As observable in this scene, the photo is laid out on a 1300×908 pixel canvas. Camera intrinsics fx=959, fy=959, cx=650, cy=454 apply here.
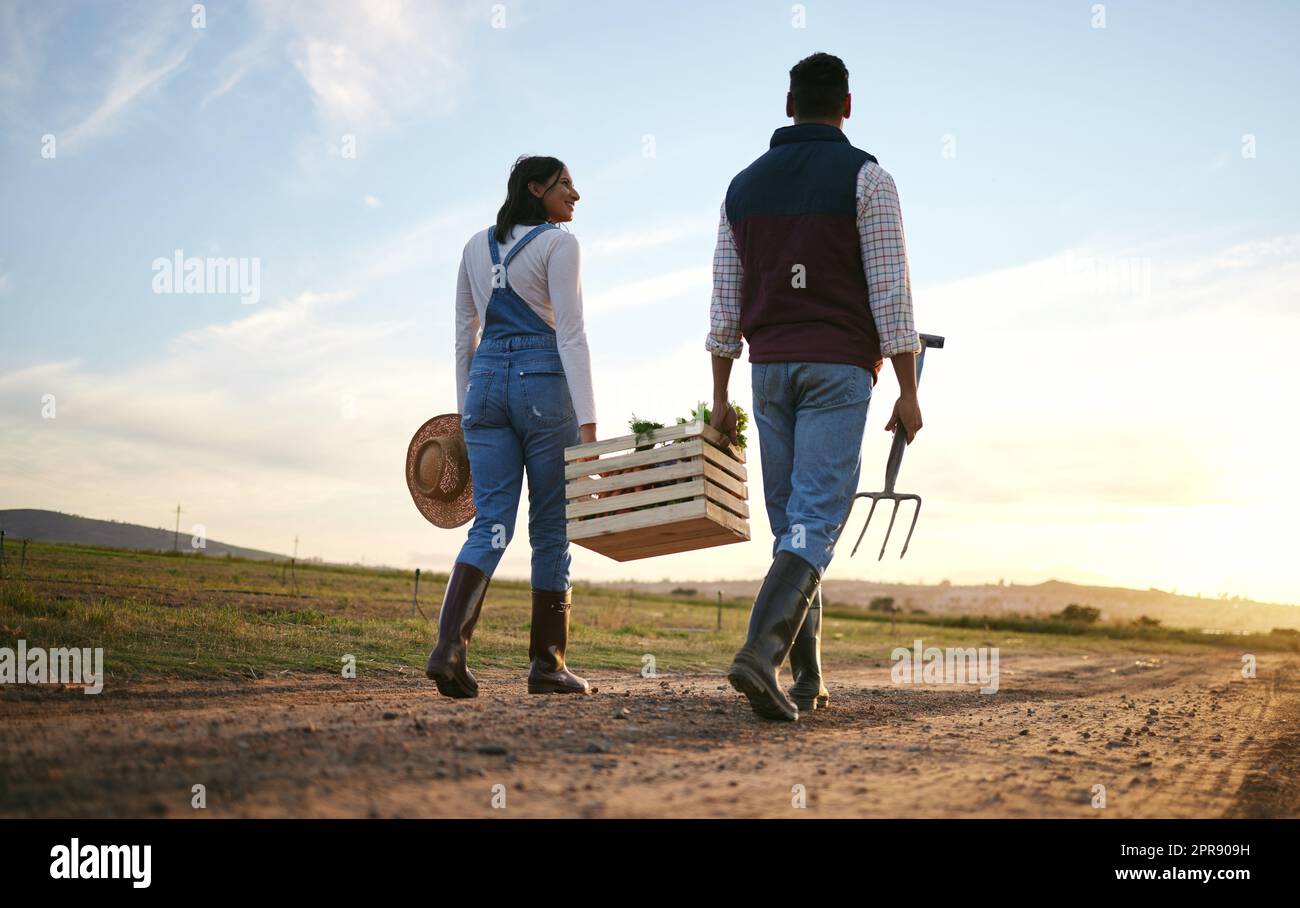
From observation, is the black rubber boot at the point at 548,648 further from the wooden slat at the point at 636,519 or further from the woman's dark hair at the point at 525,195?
the woman's dark hair at the point at 525,195

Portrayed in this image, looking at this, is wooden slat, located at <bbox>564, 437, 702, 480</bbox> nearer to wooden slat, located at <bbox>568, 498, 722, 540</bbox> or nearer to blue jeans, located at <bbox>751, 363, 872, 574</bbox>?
wooden slat, located at <bbox>568, 498, 722, 540</bbox>

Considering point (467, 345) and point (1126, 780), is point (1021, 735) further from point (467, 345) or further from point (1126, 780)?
point (467, 345)

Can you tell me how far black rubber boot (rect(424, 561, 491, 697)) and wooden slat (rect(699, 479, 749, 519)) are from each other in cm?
136

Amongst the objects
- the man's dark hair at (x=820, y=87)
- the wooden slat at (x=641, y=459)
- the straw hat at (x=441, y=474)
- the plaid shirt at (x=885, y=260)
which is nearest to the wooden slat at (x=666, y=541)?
the wooden slat at (x=641, y=459)

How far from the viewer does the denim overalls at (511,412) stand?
5.55 m

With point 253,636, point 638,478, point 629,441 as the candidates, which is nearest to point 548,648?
point 638,478

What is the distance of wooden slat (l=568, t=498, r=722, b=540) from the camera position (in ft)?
16.6

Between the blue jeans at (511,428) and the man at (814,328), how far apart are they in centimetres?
126

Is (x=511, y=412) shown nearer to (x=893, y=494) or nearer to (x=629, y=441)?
(x=629, y=441)

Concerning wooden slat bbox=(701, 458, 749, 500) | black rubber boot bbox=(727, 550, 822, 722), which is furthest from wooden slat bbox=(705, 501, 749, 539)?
black rubber boot bbox=(727, 550, 822, 722)

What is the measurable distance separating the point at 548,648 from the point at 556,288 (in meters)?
2.13

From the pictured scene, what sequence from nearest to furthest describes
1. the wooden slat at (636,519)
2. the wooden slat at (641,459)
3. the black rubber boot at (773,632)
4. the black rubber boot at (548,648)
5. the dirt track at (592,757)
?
the dirt track at (592,757)
the black rubber boot at (773,632)
the wooden slat at (636,519)
the wooden slat at (641,459)
the black rubber boot at (548,648)

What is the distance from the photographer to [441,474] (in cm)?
626
